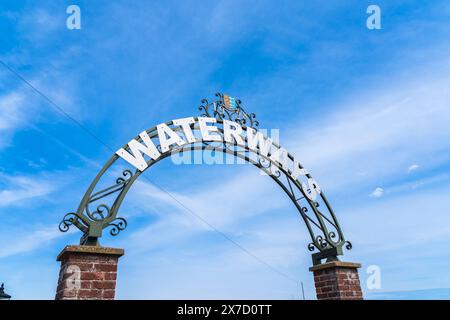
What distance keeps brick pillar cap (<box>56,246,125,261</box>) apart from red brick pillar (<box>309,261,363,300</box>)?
13.7 ft

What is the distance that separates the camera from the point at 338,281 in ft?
19.6

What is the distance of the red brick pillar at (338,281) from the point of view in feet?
19.5

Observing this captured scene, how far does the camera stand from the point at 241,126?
681 cm

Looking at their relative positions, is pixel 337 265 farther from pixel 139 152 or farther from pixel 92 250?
pixel 92 250

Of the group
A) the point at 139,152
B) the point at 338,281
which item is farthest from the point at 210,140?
the point at 338,281

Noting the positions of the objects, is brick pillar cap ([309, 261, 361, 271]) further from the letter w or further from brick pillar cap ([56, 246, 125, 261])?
brick pillar cap ([56, 246, 125, 261])

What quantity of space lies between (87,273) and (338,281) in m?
4.58

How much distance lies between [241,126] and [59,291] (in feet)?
14.9
